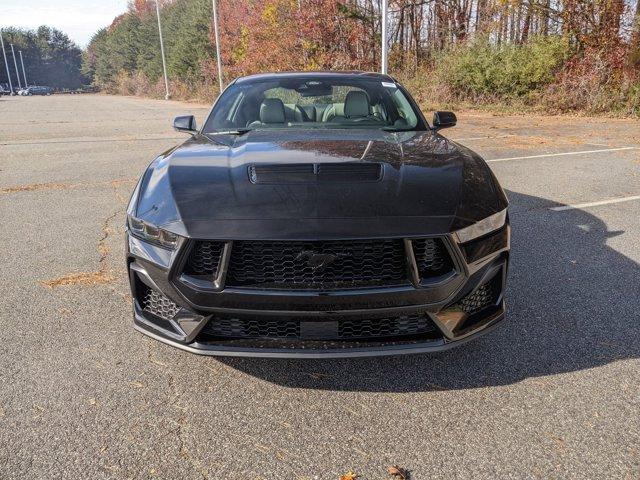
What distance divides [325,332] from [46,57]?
5086 inches

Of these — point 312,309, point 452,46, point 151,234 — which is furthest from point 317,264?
point 452,46

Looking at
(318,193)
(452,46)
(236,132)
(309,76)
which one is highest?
(452,46)

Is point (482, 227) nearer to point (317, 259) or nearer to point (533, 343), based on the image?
point (317, 259)

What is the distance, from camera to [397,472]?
1869 mm

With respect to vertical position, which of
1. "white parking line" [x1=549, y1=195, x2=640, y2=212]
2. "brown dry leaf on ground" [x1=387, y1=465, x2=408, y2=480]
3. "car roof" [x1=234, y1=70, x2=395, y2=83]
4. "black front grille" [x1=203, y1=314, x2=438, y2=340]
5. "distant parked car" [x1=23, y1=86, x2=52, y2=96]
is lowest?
→ "distant parked car" [x1=23, y1=86, x2=52, y2=96]

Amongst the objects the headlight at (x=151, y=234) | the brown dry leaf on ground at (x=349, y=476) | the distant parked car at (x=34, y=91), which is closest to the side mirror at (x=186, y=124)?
the headlight at (x=151, y=234)

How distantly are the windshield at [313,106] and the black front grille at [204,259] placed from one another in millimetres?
1682

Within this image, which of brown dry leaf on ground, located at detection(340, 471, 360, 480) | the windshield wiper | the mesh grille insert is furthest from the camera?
the windshield wiper

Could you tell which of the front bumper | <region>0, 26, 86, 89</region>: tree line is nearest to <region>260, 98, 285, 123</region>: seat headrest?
the front bumper

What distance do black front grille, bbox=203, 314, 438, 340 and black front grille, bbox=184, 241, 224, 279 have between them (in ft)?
0.68

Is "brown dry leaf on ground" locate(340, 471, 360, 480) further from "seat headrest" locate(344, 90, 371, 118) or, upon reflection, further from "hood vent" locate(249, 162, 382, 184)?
"seat headrest" locate(344, 90, 371, 118)

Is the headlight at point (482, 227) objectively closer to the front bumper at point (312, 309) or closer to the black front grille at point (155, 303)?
the front bumper at point (312, 309)

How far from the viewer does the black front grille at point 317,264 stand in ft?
6.86

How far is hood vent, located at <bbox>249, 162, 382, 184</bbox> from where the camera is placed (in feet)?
7.85
